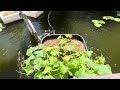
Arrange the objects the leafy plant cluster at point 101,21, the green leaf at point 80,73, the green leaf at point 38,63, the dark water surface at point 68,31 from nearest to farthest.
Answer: the green leaf at point 80,73
the green leaf at point 38,63
the dark water surface at point 68,31
the leafy plant cluster at point 101,21

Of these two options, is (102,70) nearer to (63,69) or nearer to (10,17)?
(63,69)

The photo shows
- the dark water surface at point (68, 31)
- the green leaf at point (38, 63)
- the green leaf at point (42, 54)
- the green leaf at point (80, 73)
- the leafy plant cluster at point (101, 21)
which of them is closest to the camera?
the green leaf at point (80, 73)

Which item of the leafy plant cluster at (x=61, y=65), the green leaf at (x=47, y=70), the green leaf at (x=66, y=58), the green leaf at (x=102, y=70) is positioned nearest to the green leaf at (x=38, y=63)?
the leafy plant cluster at (x=61, y=65)

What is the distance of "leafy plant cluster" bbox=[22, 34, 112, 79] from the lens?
2.06 metres

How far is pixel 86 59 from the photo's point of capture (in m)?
2.32

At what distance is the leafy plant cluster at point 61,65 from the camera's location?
81.2 inches

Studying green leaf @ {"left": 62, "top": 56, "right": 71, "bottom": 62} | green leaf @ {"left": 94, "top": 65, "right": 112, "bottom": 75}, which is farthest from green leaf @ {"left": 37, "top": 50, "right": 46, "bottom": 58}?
green leaf @ {"left": 94, "top": 65, "right": 112, "bottom": 75}

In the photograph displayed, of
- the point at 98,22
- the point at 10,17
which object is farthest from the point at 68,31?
the point at 10,17

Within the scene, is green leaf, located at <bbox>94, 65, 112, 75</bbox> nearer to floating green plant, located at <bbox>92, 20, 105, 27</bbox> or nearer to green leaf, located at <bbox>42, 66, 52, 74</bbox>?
green leaf, located at <bbox>42, 66, 52, 74</bbox>

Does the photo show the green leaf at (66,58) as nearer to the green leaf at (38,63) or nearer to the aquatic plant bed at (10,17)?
the green leaf at (38,63)

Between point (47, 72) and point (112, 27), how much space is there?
1.62 meters

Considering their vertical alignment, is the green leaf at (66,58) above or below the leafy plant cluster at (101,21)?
below
